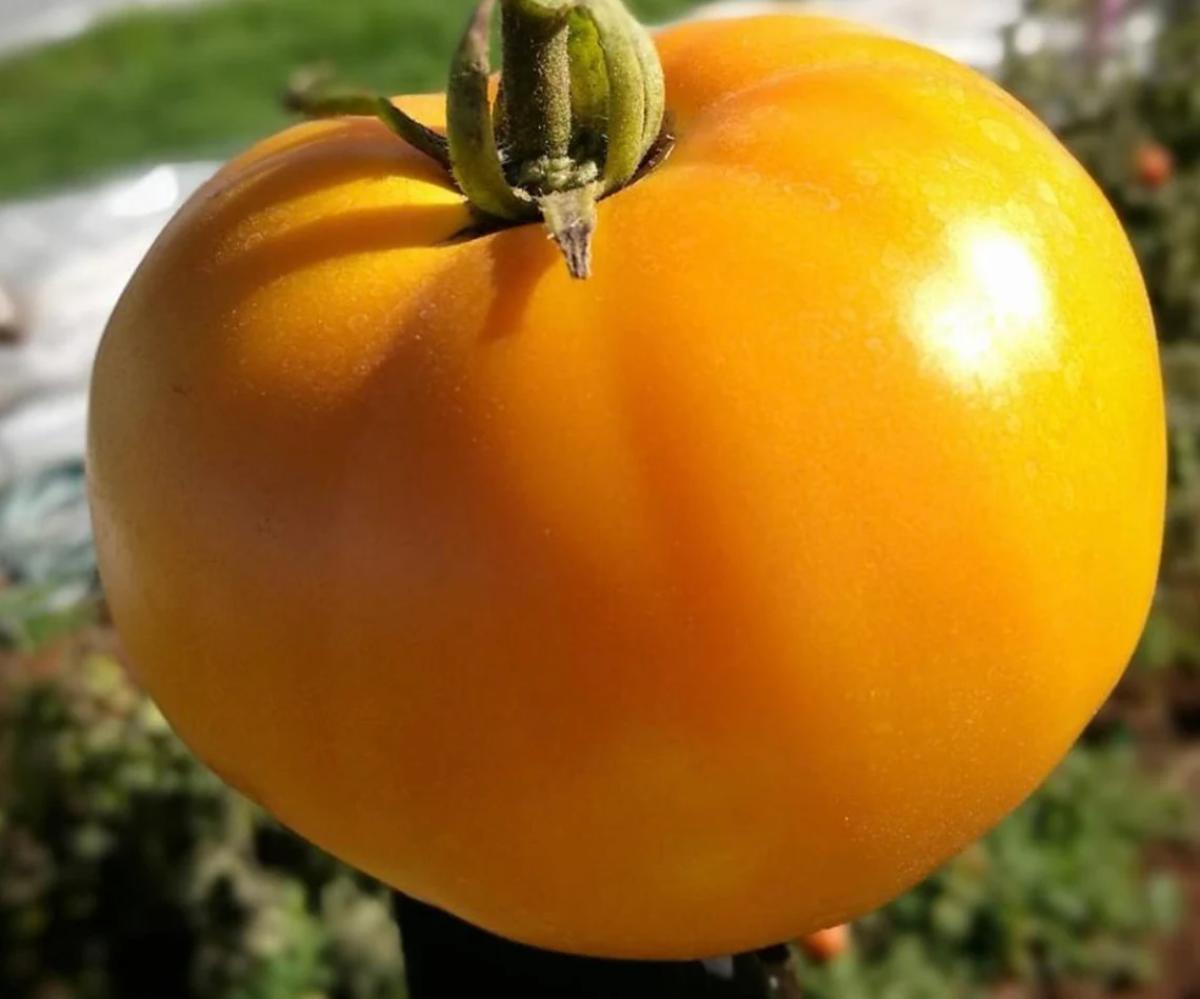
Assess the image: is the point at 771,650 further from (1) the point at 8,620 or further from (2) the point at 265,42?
(2) the point at 265,42

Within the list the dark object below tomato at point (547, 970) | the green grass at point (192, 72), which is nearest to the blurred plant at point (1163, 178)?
the dark object below tomato at point (547, 970)

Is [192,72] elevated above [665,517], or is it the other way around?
[665,517]

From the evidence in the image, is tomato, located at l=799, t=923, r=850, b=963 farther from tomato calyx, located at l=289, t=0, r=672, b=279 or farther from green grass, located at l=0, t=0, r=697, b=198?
green grass, located at l=0, t=0, r=697, b=198

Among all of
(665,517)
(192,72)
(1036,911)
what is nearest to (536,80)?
(665,517)

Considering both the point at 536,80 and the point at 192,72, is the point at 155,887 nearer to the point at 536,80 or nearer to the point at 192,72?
the point at 536,80

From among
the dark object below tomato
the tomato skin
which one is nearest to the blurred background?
the dark object below tomato

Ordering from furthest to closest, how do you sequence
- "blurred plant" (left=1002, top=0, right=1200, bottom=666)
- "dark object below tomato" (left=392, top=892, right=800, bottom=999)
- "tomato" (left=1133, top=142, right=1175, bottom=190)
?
"tomato" (left=1133, top=142, right=1175, bottom=190) < "blurred plant" (left=1002, top=0, right=1200, bottom=666) < "dark object below tomato" (left=392, top=892, right=800, bottom=999)

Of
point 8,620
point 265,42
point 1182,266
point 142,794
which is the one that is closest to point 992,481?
point 142,794
